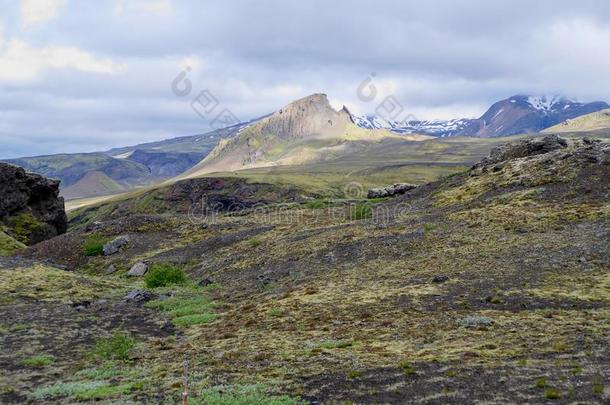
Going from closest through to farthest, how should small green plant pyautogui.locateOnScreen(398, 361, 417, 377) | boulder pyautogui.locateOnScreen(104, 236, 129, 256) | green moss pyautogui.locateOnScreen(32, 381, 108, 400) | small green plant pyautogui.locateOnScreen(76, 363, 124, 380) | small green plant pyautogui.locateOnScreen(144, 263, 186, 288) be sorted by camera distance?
small green plant pyautogui.locateOnScreen(398, 361, 417, 377) → green moss pyautogui.locateOnScreen(32, 381, 108, 400) → small green plant pyautogui.locateOnScreen(76, 363, 124, 380) → small green plant pyautogui.locateOnScreen(144, 263, 186, 288) → boulder pyautogui.locateOnScreen(104, 236, 129, 256)

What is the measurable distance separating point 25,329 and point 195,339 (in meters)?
8.31

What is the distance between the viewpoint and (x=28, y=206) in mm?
69562

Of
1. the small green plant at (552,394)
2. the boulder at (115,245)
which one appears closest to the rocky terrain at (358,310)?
the small green plant at (552,394)

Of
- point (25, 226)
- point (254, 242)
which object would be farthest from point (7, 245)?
point (254, 242)

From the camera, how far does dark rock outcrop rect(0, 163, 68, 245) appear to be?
216ft

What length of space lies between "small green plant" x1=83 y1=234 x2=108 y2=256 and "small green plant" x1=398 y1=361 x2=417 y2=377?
141 feet

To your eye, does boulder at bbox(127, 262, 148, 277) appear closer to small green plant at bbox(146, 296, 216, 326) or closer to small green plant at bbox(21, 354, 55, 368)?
small green plant at bbox(146, 296, 216, 326)

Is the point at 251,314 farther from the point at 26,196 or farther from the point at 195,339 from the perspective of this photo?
the point at 26,196

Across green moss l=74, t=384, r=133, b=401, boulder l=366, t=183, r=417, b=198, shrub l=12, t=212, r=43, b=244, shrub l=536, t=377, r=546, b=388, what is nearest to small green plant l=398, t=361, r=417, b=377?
shrub l=536, t=377, r=546, b=388

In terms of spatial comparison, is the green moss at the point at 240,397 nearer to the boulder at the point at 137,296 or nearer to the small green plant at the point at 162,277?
the boulder at the point at 137,296

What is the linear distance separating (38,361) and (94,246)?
116ft

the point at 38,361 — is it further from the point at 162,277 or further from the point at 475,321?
the point at 162,277

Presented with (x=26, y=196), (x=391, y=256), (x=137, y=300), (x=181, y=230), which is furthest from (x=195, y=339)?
(x=26, y=196)

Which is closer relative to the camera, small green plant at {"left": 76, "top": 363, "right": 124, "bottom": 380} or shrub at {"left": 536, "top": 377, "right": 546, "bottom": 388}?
shrub at {"left": 536, "top": 377, "right": 546, "bottom": 388}
